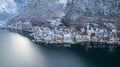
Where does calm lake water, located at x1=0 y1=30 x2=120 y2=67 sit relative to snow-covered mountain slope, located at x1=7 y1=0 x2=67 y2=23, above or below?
below

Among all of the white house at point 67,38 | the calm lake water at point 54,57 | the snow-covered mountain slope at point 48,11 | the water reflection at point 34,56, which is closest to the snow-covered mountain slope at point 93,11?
the snow-covered mountain slope at point 48,11

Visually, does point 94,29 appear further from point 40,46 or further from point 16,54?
point 16,54

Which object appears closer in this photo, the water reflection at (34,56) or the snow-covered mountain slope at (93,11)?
the water reflection at (34,56)

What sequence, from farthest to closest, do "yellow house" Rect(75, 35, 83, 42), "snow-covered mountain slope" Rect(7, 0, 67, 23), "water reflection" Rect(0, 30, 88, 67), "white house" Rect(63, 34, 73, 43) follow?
"snow-covered mountain slope" Rect(7, 0, 67, 23), "white house" Rect(63, 34, 73, 43), "yellow house" Rect(75, 35, 83, 42), "water reflection" Rect(0, 30, 88, 67)

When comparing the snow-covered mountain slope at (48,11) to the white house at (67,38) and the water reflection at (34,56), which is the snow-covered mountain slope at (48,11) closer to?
the white house at (67,38)

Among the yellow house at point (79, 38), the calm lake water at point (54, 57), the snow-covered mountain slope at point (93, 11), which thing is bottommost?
the calm lake water at point (54, 57)

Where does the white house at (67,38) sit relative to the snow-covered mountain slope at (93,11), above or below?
below

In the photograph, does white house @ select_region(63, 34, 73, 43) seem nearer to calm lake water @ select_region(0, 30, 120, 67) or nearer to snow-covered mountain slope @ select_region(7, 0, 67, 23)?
calm lake water @ select_region(0, 30, 120, 67)

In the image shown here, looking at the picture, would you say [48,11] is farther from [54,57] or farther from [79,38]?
[54,57]

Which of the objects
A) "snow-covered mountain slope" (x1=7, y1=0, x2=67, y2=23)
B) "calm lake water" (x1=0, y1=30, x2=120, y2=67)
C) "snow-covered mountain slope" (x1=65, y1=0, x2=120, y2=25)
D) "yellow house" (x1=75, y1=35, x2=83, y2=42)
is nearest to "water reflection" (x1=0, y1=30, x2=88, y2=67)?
"calm lake water" (x1=0, y1=30, x2=120, y2=67)
